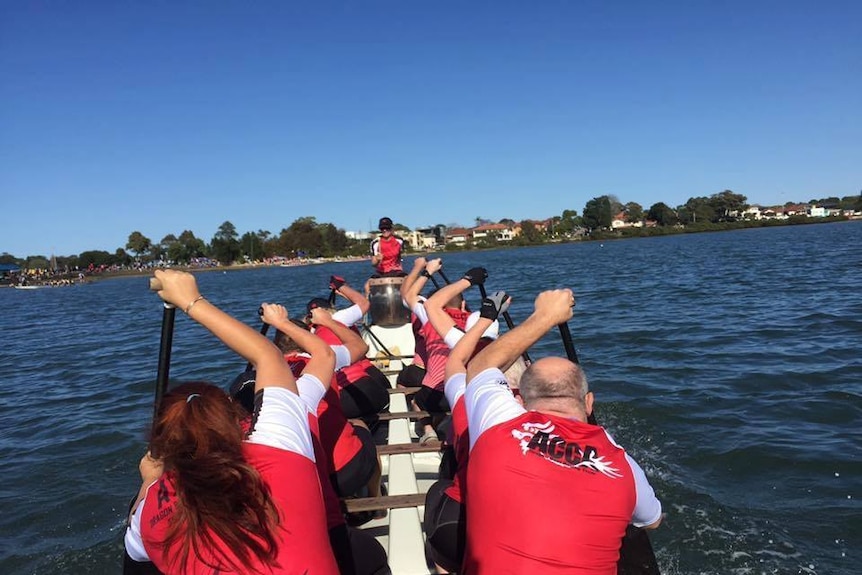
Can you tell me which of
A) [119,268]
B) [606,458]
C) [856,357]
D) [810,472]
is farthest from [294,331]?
[119,268]

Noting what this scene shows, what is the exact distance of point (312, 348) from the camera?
8.92ft

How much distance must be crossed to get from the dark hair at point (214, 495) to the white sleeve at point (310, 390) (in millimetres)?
679

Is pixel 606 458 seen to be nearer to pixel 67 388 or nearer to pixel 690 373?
pixel 690 373

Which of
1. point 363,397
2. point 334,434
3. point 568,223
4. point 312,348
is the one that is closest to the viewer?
point 312,348

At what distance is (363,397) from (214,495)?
2.93 m

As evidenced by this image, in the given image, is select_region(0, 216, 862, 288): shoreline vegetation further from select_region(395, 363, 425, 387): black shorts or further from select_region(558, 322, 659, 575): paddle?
select_region(558, 322, 659, 575): paddle

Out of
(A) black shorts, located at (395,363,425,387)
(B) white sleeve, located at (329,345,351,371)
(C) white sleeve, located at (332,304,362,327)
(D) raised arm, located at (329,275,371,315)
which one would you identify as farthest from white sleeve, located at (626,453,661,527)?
(A) black shorts, located at (395,363,425,387)

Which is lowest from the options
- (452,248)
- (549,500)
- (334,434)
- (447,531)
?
(452,248)

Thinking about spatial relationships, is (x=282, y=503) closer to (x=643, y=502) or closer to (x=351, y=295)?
(x=643, y=502)

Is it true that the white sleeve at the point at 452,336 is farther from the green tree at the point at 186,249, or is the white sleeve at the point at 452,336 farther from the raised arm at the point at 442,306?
the green tree at the point at 186,249

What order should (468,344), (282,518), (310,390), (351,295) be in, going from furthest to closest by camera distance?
(351,295) < (468,344) < (310,390) < (282,518)

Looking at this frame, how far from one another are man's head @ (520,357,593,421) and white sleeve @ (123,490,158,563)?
4.71 feet

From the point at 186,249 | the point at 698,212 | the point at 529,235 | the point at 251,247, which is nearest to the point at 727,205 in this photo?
the point at 698,212

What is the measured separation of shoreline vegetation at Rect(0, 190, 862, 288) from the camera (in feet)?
→ 379
